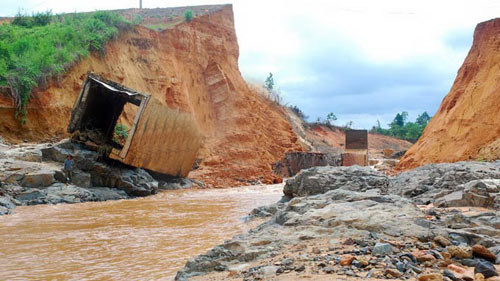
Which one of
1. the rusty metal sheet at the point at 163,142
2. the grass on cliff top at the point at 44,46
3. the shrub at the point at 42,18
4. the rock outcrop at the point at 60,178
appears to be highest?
the shrub at the point at 42,18

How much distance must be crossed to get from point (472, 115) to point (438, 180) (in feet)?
31.9

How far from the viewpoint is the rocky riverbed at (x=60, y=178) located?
9797 mm

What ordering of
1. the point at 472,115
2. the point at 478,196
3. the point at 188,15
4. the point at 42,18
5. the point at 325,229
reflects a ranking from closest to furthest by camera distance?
the point at 325,229, the point at 478,196, the point at 472,115, the point at 42,18, the point at 188,15

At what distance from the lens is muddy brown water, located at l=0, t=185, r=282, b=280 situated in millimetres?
4414

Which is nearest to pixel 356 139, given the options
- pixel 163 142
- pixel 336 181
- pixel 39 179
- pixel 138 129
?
pixel 163 142

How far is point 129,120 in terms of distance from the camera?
18078 mm

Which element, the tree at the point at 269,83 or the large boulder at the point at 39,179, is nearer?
the large boulder at the point at 39,179

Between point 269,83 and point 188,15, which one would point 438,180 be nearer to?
point 188,15

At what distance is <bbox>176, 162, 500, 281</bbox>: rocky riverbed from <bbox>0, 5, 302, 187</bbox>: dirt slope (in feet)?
41.1

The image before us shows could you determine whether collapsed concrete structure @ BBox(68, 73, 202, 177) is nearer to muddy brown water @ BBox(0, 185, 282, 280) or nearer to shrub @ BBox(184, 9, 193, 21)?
muddy brown water @ BBox(0, 185, 282, 280)

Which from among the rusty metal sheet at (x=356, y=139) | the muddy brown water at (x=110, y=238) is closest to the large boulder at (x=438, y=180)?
the muddy brown water at (x=110, y=238)

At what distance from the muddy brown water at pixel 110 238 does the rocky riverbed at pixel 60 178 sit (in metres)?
0.61

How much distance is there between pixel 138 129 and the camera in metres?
12.1

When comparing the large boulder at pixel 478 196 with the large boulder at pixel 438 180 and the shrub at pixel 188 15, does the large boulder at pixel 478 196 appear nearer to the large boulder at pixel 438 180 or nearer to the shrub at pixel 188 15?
the large boulder at pixel 438 180
